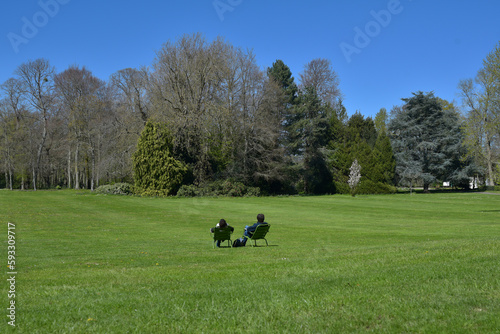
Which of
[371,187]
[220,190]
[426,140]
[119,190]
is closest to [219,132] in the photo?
[220,190]

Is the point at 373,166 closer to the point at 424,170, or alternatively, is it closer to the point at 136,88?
the point at 424,170

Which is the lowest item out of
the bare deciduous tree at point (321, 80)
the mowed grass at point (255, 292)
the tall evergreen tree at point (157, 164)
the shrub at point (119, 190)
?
the mowed grass at point (255, 292)

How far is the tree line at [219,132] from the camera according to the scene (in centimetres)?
4494

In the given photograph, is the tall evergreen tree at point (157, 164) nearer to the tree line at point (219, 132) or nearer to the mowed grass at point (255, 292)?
the tree line at point (219, 132)

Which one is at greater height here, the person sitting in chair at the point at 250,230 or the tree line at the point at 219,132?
the tree line at the point at 219,132

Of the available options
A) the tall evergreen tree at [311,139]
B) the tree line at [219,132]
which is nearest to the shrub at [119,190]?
the tree line at [219,132]

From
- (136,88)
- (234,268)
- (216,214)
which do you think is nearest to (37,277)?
(234,268)

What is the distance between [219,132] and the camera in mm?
46125

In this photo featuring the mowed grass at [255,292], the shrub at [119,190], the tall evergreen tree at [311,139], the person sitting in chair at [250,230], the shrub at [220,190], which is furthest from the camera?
the tall evergreen tree at [311,139]

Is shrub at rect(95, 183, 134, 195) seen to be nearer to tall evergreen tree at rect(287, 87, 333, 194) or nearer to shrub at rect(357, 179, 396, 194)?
tall evergreen tree at rect(287, 87, 333, 194)

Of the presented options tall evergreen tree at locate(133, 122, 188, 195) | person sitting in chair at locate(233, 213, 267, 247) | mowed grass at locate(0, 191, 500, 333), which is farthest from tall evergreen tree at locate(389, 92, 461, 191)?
mowed grass at locate(0, 191, 500, 333)

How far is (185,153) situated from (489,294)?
42377 millimetres

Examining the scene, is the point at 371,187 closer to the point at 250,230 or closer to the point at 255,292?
the point at 250,230

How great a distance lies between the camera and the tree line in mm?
44938
